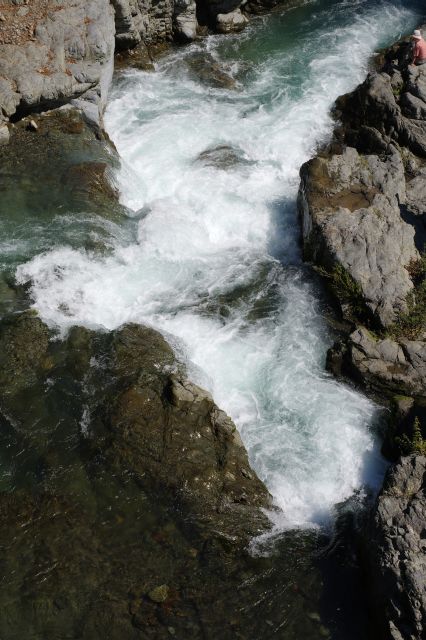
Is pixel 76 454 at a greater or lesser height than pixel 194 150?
lesser

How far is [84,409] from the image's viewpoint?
33.4ft

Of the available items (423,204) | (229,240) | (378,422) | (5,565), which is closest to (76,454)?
(5,565)

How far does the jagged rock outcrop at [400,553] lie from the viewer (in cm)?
783

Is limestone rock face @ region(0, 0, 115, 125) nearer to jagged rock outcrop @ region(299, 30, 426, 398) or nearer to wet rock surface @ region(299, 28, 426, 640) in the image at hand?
jagged rock outcrop @ region(299, 30, 426, 398)

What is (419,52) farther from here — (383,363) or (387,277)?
(383,363)

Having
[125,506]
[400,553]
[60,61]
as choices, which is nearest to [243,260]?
[125,506]

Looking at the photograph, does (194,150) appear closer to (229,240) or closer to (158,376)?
(229,240)

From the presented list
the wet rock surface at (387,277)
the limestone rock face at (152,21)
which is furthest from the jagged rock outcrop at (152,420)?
the limestone rock face at (152,21)

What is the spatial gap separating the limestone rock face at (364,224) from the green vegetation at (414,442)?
107 inches

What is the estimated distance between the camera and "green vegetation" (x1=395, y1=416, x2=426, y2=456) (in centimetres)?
956

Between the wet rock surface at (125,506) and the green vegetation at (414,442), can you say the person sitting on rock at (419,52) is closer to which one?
the green vegetation at (414,442)

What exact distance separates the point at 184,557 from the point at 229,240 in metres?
7.94

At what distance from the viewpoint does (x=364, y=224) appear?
13.2 meters

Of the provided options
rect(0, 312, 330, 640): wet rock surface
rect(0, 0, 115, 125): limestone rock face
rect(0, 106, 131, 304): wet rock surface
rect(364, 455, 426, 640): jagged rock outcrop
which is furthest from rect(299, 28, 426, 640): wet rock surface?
rect(0, 0, 115, 125): limestone rock face
